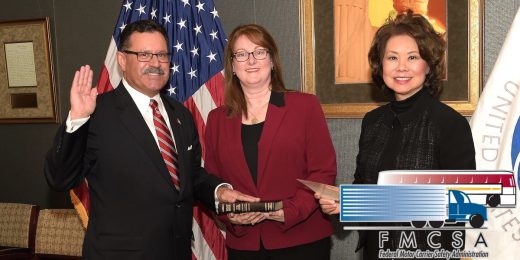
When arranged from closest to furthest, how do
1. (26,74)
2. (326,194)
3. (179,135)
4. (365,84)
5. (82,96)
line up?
(326,194)
(82,96)
(179,135)
(365,84)
(26,74)

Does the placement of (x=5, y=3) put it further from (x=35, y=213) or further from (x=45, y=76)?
(x=35, y=213)

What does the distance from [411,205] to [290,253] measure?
892mm

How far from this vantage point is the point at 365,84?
149 inches

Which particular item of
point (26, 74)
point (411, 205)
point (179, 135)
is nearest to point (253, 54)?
point (179, 135)

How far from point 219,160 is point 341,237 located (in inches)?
55.8

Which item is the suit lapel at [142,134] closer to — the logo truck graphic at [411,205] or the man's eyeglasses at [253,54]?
the man's eyeglasses at [253,54]

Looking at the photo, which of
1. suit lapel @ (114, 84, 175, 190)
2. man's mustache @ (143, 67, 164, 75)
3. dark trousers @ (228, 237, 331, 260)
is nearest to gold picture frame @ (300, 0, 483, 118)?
dark trousers @ (228, 237, 331, 260)

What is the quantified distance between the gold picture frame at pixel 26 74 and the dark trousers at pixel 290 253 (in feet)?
9.11

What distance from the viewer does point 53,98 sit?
480 cm

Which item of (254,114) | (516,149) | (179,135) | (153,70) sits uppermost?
(153,70)

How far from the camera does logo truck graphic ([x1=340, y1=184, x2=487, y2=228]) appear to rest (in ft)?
6.84

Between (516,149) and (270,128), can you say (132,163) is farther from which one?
(516,149)

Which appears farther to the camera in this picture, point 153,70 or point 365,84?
point 365,84

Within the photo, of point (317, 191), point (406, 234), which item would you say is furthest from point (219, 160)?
point (406, 234)
